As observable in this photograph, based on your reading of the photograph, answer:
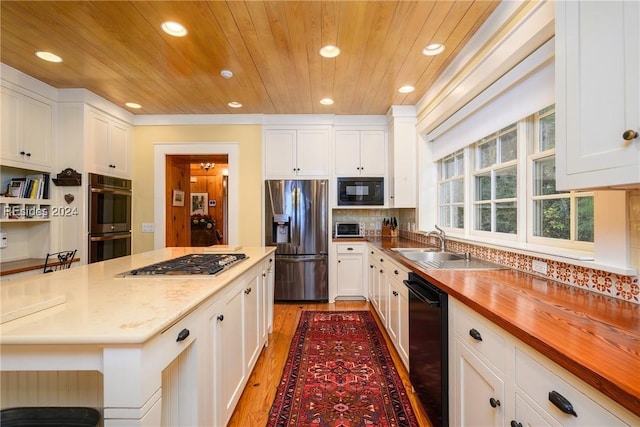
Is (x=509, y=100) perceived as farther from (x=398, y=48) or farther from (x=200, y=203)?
(x=200, y=203)

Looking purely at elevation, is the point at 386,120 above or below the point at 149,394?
above

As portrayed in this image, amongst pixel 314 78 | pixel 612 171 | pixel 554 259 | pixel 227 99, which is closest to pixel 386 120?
pixel 314 78

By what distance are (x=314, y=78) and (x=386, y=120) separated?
1.58m

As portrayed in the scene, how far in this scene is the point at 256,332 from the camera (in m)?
2.20

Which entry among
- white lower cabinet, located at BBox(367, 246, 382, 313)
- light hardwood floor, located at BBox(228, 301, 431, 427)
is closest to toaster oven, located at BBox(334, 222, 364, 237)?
white lower cabinet, located at BBox(367, 246, 382, 313)

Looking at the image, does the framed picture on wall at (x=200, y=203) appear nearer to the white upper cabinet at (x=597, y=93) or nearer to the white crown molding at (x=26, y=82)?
the white crown molding at (x=26, y=82)

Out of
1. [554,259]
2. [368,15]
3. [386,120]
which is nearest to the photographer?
[554,259]

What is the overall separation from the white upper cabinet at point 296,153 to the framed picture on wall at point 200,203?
4.27 m

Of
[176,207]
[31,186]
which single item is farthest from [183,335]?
[176,207]

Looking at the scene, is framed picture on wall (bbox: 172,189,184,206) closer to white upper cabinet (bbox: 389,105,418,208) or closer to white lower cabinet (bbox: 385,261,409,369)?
white upper cabinet (bbox: 389,105,418,208)

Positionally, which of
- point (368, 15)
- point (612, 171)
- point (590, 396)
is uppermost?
point (368, 15)

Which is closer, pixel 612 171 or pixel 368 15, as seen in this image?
pixel 612 171

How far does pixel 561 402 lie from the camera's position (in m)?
0.74

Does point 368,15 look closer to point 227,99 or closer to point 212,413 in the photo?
point 227,99
